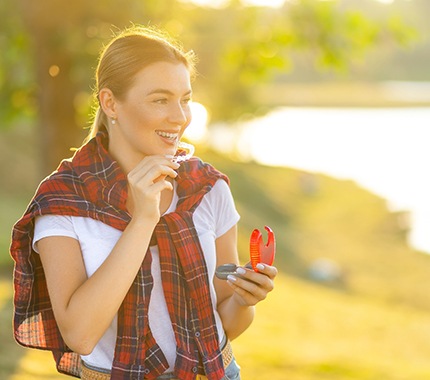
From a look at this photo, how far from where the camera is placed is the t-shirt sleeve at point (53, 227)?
2404 mm

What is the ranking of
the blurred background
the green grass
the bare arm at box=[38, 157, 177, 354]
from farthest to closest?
the blurred background, the green grass, the bare arm at box=[38, 157, 177, 354]

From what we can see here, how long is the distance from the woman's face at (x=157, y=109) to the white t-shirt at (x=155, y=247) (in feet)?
0.75

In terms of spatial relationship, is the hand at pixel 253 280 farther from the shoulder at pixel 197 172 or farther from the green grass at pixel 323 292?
the green grass at pixel 323 292

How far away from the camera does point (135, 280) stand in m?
2.47

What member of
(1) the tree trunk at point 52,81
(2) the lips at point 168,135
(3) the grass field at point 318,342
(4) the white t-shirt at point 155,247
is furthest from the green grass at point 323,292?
(2) the lips at point 168,135

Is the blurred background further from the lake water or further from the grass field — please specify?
the lake water

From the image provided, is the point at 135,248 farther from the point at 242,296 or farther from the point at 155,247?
the point at 242,296

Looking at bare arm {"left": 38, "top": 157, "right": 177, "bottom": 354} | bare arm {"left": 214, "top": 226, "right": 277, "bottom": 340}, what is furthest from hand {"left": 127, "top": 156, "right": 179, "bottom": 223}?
bare arm {"left": 214, "top": 226, "right": 277, "bottom": 340}

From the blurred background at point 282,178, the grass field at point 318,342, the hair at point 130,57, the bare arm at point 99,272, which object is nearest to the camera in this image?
the bare arm at point 99,272

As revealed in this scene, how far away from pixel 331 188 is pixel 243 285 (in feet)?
108

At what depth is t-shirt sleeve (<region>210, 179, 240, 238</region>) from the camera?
271cm

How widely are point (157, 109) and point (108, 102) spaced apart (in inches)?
7.9

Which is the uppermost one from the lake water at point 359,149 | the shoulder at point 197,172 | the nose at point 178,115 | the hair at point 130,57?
the lake water at point 359,149

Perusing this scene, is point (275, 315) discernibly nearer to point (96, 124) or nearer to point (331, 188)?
point (96, 124)
